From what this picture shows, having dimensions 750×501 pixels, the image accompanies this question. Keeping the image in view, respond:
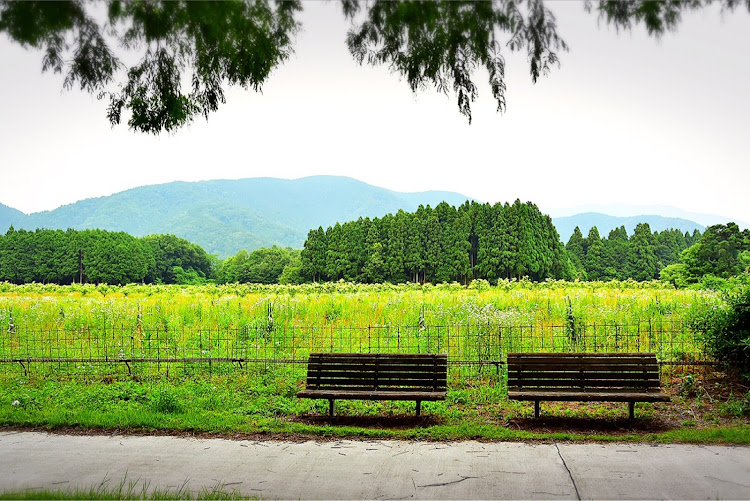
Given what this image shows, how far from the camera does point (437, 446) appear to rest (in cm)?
568

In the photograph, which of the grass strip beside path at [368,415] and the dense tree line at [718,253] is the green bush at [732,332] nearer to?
the grass strip beside path at [368,415]

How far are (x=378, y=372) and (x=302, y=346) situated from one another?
13.9ft

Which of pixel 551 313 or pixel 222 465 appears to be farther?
pixel 551 313

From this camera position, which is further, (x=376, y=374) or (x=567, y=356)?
(x=376, y=374)

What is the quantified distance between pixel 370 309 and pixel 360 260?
32.5 metres

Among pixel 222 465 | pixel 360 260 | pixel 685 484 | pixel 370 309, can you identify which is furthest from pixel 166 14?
pixel 360 260

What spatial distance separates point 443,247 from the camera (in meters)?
43.4

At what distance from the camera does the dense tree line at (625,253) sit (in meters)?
50.5

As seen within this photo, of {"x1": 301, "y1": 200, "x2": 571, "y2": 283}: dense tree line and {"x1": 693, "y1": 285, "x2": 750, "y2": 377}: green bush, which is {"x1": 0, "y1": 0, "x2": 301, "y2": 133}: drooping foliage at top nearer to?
{"x1": 693, "y1": 285, "x2": 750, "y2": 377}: green bush

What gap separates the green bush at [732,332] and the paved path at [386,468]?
9.78ft

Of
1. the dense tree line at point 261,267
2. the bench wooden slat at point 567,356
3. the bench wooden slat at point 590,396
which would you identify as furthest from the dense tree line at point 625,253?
the bench wooden slat at point 590,396

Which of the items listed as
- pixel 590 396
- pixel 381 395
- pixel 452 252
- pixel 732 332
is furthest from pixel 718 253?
pixel 381 395

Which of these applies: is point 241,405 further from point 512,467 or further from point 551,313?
point 551,313

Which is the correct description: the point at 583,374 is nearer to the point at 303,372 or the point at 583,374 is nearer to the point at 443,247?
the point at 303,372
